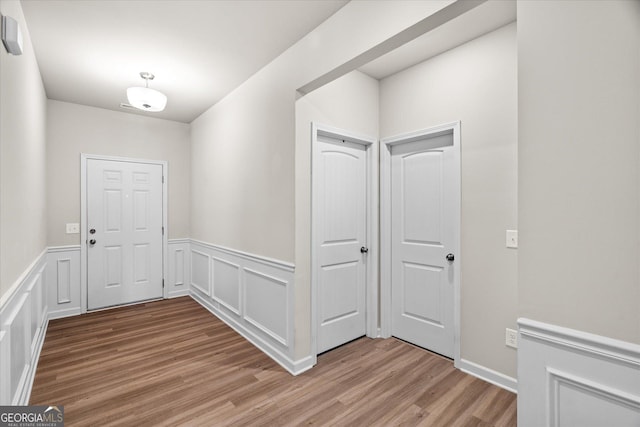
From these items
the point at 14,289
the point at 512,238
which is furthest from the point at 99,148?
the point at 512,238

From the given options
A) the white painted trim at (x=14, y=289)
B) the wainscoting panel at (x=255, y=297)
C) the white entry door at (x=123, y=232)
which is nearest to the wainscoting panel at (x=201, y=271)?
the wainscoting panel at (x=255, y=297)

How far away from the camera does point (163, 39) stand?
2463 millimetres

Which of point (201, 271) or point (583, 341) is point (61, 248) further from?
point (583, 341)

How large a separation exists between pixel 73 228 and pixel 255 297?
277 cm

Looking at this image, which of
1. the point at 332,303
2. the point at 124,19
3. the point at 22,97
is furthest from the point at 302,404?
the point at 124,19

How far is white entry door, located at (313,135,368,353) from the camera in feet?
9.27

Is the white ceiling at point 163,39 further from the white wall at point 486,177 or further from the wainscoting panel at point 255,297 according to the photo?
the wainscoting panel at point 255,297

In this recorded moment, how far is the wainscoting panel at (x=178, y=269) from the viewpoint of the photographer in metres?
4.69

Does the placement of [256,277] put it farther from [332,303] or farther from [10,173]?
[10,173]

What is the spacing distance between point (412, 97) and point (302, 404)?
275cm

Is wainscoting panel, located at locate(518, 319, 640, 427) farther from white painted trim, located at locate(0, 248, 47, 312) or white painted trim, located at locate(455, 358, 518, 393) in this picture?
white painted trim, located at locate(0, 248, 47, 312)

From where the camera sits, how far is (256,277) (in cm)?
306

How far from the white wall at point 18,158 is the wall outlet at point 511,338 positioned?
10.3ft

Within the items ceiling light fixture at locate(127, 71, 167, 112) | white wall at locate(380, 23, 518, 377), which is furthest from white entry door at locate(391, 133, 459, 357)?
ceiling light fixture at locate(127, 71, 167, 112)
